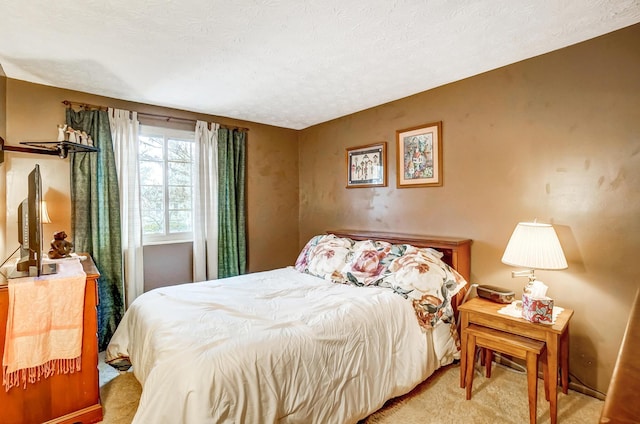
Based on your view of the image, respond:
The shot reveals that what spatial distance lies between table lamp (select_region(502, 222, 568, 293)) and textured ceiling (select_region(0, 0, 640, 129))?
1264 millimetres

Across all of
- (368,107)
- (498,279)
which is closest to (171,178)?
(368,107)

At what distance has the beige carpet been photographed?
1.94m

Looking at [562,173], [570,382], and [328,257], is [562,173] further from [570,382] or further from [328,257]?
[328,257]

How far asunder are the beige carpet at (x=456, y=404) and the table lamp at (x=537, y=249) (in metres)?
0.74

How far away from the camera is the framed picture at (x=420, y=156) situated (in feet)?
9.70

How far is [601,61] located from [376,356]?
2.41 meters

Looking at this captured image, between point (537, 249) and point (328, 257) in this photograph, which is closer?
point (537, 249)

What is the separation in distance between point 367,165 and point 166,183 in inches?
87.6

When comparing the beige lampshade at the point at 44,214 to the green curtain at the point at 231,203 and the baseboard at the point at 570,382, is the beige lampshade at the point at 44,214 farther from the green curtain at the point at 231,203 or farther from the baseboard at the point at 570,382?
the baseboard at the point at 570,382

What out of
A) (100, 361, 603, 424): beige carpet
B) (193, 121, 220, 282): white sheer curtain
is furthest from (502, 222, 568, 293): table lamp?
(193, 121, 220, 282): white sheer curtain

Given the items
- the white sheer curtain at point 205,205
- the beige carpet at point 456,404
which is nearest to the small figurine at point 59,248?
the beige carpet at point 456,404

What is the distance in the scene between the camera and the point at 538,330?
190cm

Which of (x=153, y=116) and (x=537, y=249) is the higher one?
(x=153, y=116)

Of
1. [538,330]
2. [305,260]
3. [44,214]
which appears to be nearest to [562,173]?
[538,330]
